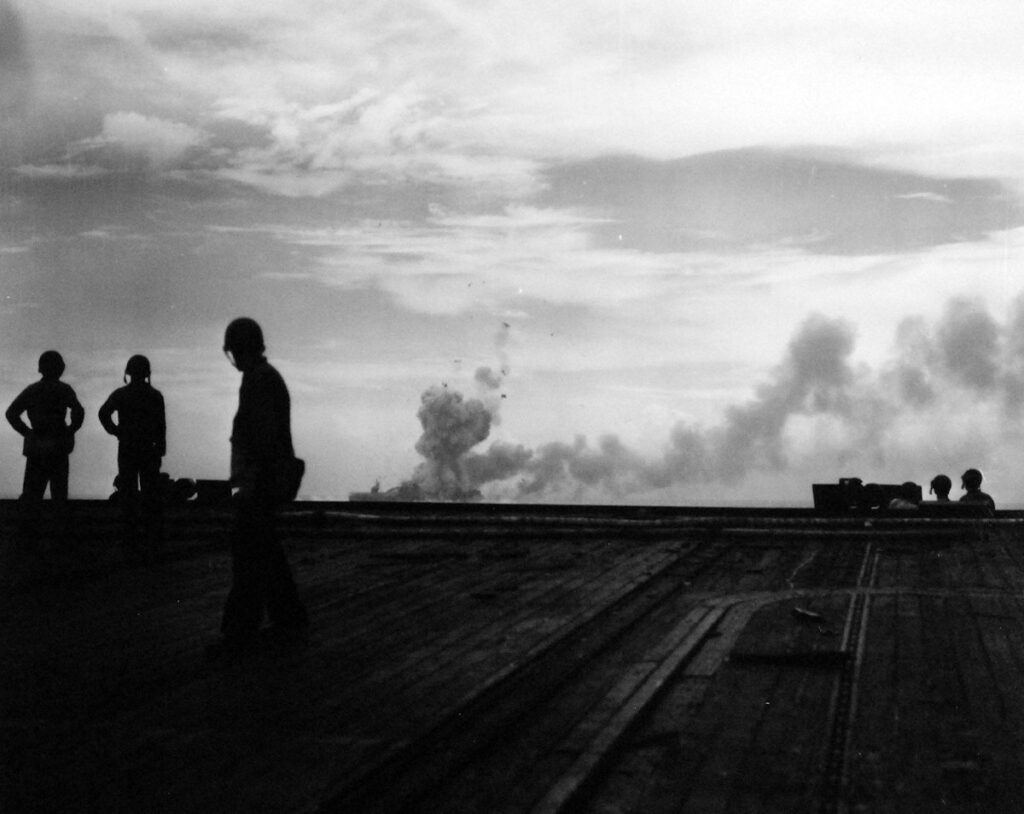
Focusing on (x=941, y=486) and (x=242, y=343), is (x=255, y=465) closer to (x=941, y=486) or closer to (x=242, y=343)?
(x=242, y=343)

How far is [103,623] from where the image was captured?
934 cm

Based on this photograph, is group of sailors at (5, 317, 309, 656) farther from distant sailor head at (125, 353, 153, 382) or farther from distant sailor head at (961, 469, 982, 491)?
distant sailor head at (961, 469, 982, 491)

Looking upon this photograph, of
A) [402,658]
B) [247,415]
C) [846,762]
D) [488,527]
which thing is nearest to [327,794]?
[846,762]

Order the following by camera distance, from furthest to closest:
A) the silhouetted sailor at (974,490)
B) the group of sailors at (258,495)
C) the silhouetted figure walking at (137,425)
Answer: the silhouetted sailor at (974,490), the silhouetted figure walking at (137,425), the group of sailors at (258,495)

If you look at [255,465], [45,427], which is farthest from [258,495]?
[45,427]

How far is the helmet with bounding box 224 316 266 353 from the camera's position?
8.41 metres

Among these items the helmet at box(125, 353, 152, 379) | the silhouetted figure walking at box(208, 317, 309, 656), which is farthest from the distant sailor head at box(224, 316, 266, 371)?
the helmet at box(125, 353, 152, 379)

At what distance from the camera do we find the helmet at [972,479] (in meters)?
19.0

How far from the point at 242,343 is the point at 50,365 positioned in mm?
6099

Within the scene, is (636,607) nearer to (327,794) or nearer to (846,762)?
(846,762)

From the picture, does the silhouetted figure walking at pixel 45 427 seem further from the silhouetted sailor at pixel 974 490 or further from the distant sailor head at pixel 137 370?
the silhouetted sailor at pixel 974 490

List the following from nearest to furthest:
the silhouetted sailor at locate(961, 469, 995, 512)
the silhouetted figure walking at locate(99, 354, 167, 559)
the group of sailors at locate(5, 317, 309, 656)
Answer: the group of sailors at locate(5, 317, 309, 656) → the silhouetted figure walking at locate(99, 354, 167, 559) → the silhouetted sailor at locate(961, 469, 995, 512)

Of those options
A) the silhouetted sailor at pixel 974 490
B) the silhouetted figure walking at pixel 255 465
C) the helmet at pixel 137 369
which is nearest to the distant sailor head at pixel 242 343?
the silhouetted figure walking at pixel 255 465

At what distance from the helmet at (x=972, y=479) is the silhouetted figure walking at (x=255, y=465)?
13263 millimetres
